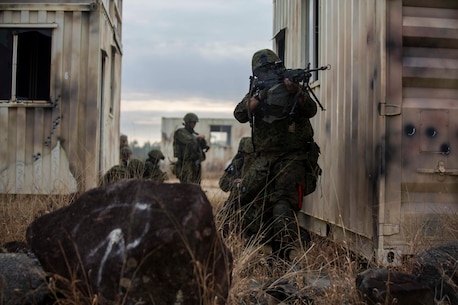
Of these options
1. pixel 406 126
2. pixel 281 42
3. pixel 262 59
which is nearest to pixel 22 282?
pixel 406 126

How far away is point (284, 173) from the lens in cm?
459

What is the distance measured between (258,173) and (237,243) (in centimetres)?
99

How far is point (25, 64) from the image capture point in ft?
22.6

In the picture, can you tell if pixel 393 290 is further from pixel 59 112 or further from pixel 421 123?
pixel 59 112

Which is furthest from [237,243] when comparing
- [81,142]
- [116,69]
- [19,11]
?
[116,69]

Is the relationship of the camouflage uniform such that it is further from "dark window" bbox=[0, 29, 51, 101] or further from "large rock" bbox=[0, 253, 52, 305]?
"dark window" bbox=[0, 29, 51, 101]

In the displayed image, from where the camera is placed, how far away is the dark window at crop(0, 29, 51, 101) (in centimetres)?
673

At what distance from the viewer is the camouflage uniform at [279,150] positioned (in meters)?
4.49

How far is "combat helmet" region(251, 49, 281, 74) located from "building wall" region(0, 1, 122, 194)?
2702mm

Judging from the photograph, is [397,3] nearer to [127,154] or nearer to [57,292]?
[57,292]

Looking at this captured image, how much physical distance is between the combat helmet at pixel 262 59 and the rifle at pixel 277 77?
0.05 metres

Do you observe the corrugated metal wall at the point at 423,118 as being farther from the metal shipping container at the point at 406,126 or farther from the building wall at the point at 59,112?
the building wall at the point at 59,112

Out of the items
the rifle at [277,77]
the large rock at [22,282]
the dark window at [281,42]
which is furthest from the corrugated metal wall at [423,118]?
the dark window at [281,42]

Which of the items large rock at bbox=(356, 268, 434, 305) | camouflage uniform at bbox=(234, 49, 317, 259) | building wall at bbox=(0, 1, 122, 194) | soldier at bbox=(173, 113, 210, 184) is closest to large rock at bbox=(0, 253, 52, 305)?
large rock at bbox=(356, 268, 434, 305)
